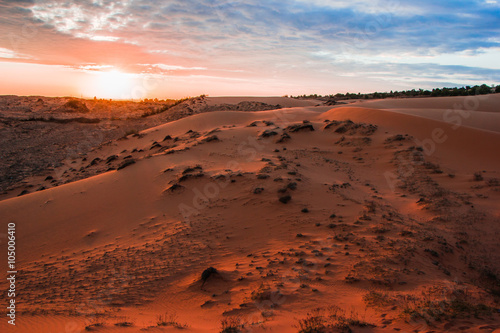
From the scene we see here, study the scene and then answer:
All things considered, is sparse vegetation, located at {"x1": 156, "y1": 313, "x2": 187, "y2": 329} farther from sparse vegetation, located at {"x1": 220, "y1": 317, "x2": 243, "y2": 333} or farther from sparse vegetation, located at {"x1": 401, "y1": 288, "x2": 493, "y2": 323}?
sparse vegetation, located at {"x1": 401, "y1": 288, "x2": 493, "y2": 323}

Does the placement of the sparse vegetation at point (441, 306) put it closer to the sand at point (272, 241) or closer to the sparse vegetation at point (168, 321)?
the sand at point (272, 241)

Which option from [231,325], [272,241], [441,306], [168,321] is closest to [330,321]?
[231,325]

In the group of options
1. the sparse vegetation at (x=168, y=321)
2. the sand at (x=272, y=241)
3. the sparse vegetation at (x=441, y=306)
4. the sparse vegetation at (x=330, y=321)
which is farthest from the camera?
the sand at (x=272, y=241)

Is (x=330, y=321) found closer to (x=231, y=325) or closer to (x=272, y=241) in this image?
(x=231, y=325)

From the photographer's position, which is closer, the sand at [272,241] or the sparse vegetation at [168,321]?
the sparse vegetation at [168,321]

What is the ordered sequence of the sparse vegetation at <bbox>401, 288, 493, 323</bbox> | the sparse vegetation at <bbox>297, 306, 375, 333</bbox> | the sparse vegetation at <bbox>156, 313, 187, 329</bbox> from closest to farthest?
the sparse vegetation at <bbox>297, 306, 375, 333</bbox> → the sparse vegetation at <bbox>401, 288, 493, 323</bbox> → the sparse vegetation at <bbox>156, 313, 187, 329</bbox>

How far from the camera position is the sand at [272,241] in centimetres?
340

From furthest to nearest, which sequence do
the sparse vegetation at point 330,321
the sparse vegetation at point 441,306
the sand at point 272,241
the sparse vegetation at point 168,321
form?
the sand at point 272,241, the sparse vegetation at point 168,321, the sparse vegetation at point 441,306, the sparse vegetation at point 330,321

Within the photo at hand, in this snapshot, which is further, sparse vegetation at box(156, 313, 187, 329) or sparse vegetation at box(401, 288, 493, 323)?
sparse vegetation at box(156, 313, 187, 329)

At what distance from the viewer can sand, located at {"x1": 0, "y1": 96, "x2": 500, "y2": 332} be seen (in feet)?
11.2

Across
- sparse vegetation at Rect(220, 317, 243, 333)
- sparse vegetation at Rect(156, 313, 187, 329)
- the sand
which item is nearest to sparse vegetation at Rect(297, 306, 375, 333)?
the sand

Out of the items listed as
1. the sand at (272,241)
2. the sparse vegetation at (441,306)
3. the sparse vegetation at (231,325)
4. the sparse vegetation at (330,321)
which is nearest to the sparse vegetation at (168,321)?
the sand at (272,241)

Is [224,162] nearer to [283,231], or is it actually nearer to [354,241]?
[283,231]

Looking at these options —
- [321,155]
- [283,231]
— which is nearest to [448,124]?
[321,155]
